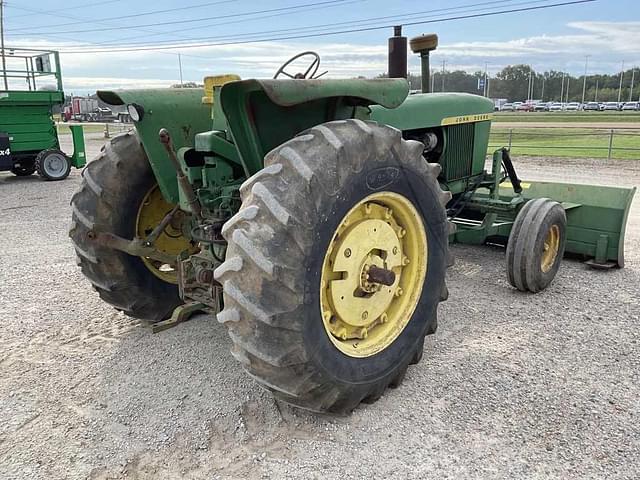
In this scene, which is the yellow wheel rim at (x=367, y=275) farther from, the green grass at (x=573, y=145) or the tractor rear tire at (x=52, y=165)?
the green grass at (x=573, y=145)

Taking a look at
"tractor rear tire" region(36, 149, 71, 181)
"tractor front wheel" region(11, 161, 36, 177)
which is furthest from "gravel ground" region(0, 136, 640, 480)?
"tractor front wheel" region(11, 161, 36, 177)

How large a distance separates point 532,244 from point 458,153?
1.10 metres

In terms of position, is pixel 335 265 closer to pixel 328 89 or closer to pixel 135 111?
pixel 328 89

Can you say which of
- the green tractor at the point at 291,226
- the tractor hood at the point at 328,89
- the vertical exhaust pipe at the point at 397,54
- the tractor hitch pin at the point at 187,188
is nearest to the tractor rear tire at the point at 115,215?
the green tractor at the point at 291,226

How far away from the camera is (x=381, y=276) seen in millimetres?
2791

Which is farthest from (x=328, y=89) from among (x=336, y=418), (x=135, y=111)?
(x=336, y=418)

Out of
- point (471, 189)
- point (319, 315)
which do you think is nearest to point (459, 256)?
point (471, 189)

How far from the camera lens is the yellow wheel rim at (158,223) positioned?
377 centimetres

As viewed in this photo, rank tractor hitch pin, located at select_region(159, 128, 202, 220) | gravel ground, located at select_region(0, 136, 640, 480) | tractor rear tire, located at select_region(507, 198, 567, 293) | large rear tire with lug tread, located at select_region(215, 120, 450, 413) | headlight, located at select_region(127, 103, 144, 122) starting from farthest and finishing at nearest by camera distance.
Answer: tractor rear tire, located at select_region(507, 198, 567, 293), headlight, located at select_region(127, 103, 144, 122), tractor hitch pin, located at select_region(159, 128, 202, 220), gravel ground, located at select_region(0, 136, 640, 480), large rear tire with lug tread, located at select_region(215, 120, 450, 413)

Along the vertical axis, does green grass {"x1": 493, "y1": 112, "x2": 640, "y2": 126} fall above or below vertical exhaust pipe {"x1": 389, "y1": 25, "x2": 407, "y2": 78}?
below

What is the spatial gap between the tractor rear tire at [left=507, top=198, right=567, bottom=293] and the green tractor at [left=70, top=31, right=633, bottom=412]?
15mm

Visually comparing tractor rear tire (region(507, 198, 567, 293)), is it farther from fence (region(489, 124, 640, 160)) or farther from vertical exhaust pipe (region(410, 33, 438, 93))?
fence (region(489, 124, 640, 160))

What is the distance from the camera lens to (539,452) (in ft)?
8.46

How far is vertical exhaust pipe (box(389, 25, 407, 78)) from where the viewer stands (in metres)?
4.47
